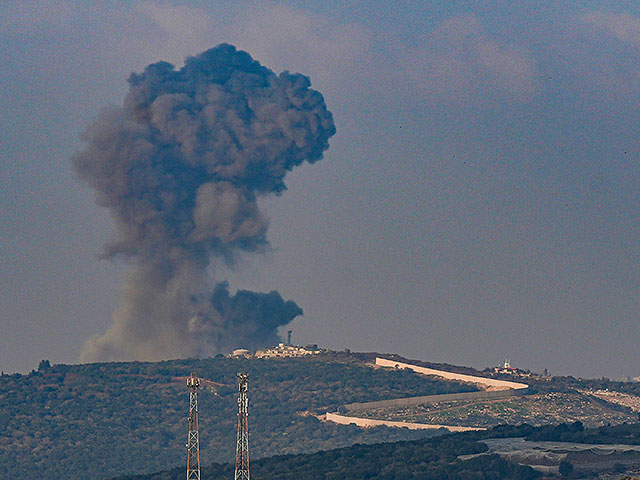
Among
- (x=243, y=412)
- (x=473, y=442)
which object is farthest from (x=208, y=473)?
(x=243, y=412)

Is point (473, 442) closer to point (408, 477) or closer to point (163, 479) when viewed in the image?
point (408, 477)

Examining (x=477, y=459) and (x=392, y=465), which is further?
(x=392, y=465)

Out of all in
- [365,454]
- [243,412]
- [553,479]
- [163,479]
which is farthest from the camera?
[365,454]

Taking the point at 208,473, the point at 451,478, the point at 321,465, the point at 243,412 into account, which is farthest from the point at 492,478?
the point at 243,412

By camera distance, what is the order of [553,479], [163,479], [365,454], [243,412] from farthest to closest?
[365,454] < [163,479] < [553,479] < [243,412]

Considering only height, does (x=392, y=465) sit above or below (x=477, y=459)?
below

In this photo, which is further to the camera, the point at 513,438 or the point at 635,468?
the point at 513,438

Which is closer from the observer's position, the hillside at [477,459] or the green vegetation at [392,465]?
the hillside at [477,459]

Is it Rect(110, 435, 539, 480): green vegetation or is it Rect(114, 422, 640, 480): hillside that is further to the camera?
Rect(110, 435, 539, 480): green vegetation

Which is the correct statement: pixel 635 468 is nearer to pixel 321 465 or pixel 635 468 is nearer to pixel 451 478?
pixel 451 478
